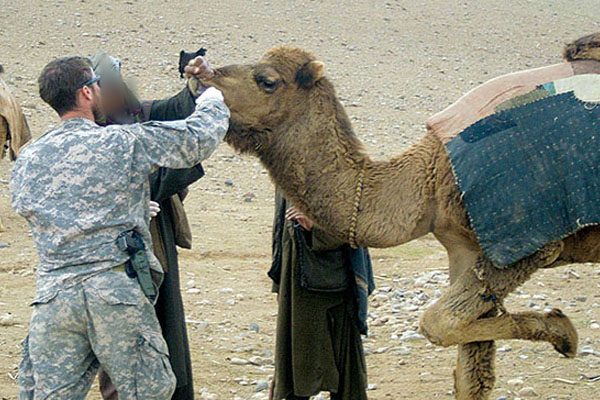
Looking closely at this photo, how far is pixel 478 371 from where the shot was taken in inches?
209

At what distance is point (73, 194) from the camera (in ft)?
13.7

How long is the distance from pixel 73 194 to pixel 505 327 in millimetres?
2464

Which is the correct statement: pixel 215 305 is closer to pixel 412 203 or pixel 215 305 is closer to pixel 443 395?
pixel 443 395

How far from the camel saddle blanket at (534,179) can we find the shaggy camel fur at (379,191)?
0.63 ft

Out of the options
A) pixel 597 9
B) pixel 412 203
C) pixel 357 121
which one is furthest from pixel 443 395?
pixel 597 9

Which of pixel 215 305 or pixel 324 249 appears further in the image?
pixel 215 305

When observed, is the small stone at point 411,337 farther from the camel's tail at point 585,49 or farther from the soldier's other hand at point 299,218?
the camel's tail at point 585,49

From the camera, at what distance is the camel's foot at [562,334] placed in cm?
532

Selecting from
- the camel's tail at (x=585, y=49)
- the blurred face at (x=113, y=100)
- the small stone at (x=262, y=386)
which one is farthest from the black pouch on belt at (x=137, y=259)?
the camel's tail at (x=585, y=49)

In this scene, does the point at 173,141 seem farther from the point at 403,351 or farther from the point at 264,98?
the point at 403,351

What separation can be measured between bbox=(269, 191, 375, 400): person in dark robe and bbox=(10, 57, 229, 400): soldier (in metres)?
1.28

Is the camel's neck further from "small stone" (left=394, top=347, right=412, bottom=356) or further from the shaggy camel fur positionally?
"small stone" (left=394, top=347, right=412, bottom=356)

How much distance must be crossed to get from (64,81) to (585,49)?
2897mm

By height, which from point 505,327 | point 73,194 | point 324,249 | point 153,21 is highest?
point 153,21
